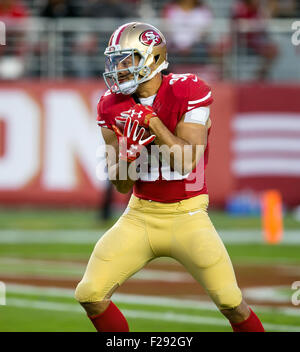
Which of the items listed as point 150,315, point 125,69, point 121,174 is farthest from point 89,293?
point 150,315

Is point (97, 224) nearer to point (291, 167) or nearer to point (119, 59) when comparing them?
point (291, 167)

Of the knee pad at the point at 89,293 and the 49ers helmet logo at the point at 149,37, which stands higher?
the 49ers helmet logo at the point at 149,37

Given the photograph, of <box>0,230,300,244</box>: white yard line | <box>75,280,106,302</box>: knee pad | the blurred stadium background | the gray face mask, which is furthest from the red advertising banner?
<box>75,280,106,302</box>: knee pad

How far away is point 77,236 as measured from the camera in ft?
36.0

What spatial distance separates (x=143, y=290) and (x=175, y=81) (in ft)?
10.1

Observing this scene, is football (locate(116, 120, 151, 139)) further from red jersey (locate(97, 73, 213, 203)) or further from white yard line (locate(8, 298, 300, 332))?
white yard line (locate(8, 298, 300, 332))

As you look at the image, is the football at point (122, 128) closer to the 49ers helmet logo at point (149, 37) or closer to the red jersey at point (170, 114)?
the red jersey at point (170, 114)

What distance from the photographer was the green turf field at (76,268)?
251 inches

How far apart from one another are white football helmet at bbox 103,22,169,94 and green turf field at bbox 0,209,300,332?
1.83 meters

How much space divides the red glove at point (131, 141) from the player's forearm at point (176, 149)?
0.19 ft

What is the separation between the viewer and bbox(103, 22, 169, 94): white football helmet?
16.4ft

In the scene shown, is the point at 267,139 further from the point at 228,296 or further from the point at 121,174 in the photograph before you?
the point at 228,296

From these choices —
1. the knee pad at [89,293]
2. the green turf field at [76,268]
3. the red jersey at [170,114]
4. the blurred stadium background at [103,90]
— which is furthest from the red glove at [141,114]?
the blurred stadium background at [103,90]
